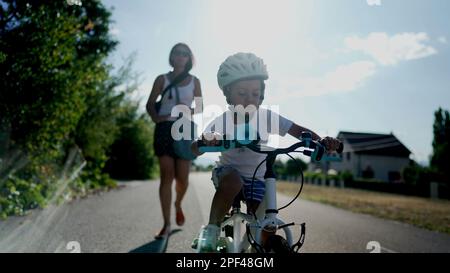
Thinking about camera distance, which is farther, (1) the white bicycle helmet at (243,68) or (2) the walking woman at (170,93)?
(2) the walking woman at (170,93)

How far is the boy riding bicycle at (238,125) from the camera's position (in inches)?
92.8

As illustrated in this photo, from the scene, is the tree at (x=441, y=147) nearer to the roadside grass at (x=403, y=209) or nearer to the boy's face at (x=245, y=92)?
the roadside grass at (x=403, y=209)

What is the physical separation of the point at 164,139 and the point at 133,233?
1612 millimetres

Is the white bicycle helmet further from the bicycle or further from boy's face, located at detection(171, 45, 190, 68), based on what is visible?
boy's face, located at detection(171, 45, 190, 68)

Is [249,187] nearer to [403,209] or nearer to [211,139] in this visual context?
[211,139]

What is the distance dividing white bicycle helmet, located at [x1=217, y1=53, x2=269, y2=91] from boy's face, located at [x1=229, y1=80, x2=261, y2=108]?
0.14 ft

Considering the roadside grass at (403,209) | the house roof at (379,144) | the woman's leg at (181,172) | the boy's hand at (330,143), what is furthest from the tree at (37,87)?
the house roof at (379,144)

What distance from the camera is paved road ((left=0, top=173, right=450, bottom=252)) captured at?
4566 millimetres

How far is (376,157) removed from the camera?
5588 centimetres

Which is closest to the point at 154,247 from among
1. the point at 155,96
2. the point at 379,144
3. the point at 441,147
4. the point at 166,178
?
the point at 166,178

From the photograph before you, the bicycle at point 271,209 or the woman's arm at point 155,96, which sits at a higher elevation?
the woman's arm at point 155,96

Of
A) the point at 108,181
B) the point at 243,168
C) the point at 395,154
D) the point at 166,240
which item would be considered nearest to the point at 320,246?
the point at 166,240

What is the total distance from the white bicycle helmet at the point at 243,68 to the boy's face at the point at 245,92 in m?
0.04

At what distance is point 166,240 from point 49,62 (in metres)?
4.00
